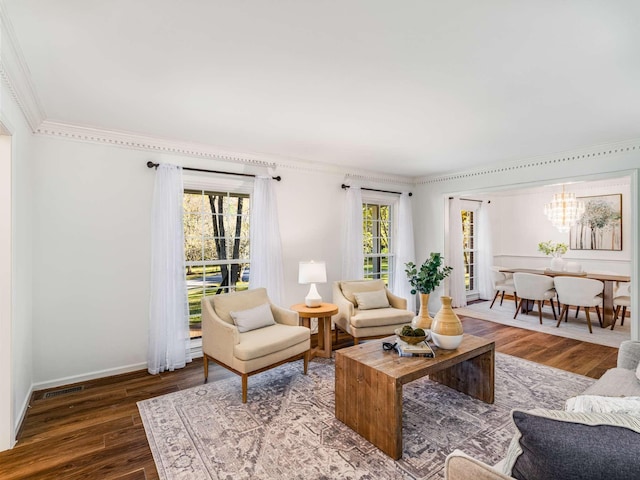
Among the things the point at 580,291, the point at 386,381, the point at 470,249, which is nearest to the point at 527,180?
the point at 580,291

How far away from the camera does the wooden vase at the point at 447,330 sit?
2.63 m

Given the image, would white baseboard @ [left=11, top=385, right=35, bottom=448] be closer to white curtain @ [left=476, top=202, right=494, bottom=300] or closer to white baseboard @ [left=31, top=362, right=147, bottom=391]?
white baseboard @ [left=31, top=362, right=147, bottom=391]

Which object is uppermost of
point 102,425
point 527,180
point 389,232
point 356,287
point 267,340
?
point 527,180

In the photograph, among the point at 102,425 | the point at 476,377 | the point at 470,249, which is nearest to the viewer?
the point at 102,425

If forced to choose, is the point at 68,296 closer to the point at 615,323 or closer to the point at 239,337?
the point at 239,337

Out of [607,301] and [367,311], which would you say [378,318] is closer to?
[367,311]

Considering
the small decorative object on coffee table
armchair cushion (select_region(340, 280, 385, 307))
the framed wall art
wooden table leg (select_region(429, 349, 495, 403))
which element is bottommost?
wooden table leg (select_region(429, 349, 495, 403))

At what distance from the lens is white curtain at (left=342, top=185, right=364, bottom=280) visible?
510 cm

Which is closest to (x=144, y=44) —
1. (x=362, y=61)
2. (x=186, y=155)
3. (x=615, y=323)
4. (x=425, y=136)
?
(x=362, y=61)

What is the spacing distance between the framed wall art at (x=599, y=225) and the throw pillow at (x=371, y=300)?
198 inches

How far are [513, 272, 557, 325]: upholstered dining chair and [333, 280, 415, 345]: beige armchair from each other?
264 cm

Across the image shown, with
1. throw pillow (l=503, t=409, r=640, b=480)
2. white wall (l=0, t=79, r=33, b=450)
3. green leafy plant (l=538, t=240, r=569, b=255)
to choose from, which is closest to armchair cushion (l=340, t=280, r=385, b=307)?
white wall (l=0, t=79, r=33, b=450)

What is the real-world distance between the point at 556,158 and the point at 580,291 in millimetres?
2077

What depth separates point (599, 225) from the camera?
6.42 m
